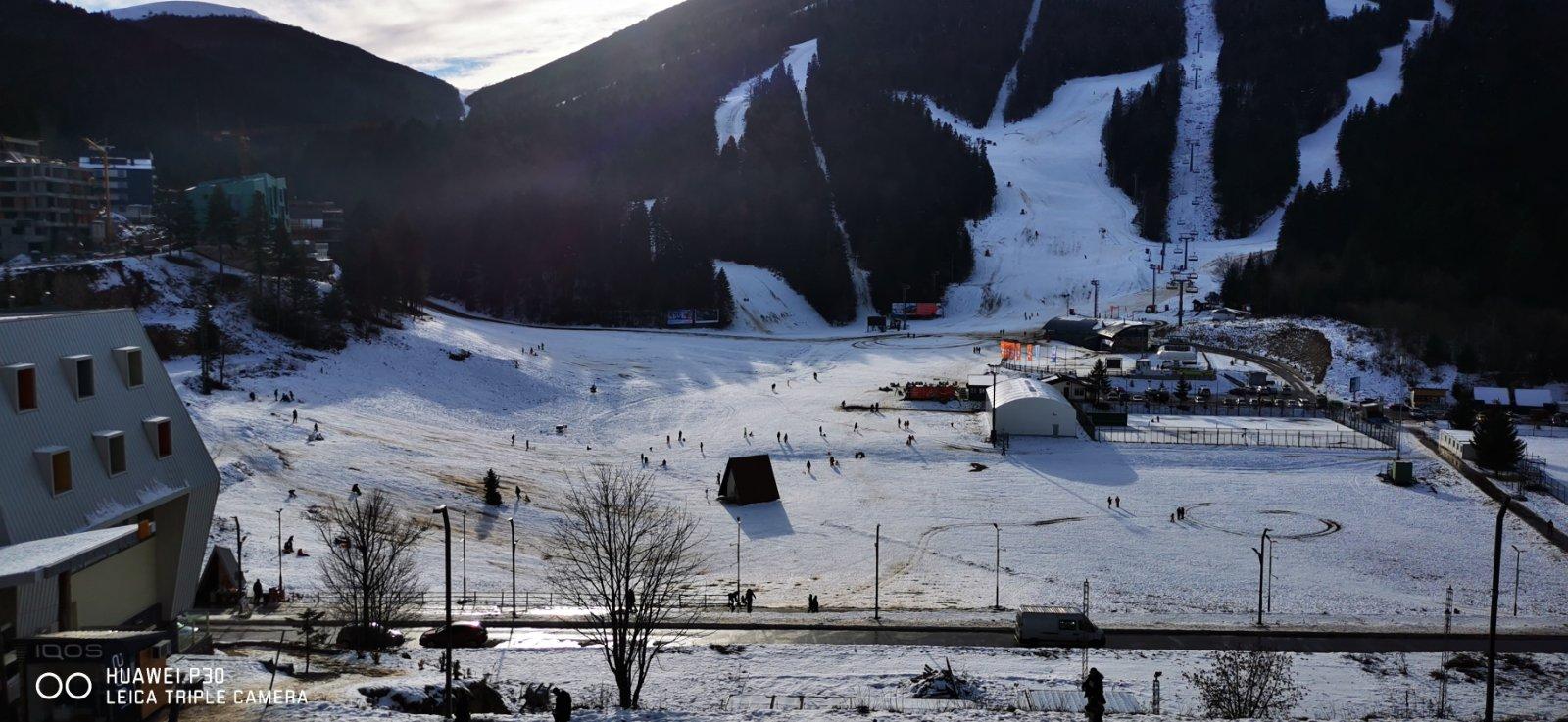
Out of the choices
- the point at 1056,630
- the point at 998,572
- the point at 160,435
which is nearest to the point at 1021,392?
the point at 998,572

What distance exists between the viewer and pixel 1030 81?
171375 millimetres

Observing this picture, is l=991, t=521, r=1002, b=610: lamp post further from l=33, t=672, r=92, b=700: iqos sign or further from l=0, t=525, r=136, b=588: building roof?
l=33, t=672, r=92, b=700: iqos sign

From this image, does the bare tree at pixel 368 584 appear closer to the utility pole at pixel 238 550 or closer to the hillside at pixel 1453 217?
the utility pole at pixel 238 550

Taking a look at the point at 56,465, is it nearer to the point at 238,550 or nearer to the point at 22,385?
the point at 22,385

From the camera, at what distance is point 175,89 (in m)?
136

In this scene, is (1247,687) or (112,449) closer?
(112,449)

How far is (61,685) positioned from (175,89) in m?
149

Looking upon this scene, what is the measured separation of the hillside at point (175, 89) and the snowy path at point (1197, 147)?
355 feet

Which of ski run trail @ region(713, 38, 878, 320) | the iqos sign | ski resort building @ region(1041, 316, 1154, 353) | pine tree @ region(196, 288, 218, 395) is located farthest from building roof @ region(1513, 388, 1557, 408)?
pine tree @ region(196, 288, 218, 395)

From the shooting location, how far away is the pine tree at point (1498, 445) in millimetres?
45094

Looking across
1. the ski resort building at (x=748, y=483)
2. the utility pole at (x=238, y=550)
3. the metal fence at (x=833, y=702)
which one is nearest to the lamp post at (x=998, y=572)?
the metal fence at (x=833, y=702)

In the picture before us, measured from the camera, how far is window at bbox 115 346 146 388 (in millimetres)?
18828

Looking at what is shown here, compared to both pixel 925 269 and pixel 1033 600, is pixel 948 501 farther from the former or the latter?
pixel 925 269

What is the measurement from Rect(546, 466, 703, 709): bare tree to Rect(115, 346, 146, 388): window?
8.96 m
